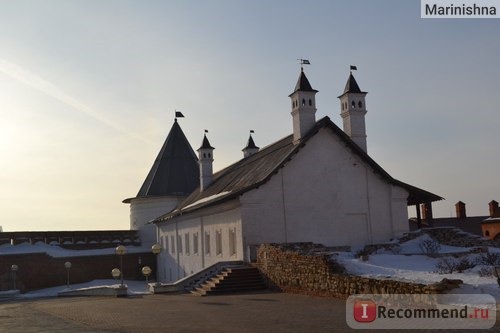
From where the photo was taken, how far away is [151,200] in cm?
5591

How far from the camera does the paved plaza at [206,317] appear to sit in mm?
13258

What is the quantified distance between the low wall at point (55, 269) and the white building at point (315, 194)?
1852cm

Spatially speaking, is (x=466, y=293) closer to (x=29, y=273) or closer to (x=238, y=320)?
(x=238, y=320)

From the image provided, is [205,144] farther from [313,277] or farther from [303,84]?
[313,277]

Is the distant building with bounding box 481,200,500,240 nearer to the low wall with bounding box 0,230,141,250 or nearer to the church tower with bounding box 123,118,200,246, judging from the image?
the church tower with bounding box 123,118,200,246

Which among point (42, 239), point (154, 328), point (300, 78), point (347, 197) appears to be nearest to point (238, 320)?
point (154, 328)

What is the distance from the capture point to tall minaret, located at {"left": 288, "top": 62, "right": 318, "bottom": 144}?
29.7 m

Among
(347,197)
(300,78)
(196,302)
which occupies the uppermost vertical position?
(300,78)

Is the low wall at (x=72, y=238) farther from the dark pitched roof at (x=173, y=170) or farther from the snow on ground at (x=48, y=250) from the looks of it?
the dark pitched roof at (x=173, y=170)

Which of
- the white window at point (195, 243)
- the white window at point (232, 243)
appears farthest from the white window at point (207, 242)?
the white window at point (232, 243)

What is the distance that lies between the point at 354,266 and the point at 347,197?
11789mm

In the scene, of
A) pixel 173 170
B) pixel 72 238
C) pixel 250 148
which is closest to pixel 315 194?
pixel 250 148

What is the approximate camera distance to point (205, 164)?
44.0 metres

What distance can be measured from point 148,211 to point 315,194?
29366 mm
